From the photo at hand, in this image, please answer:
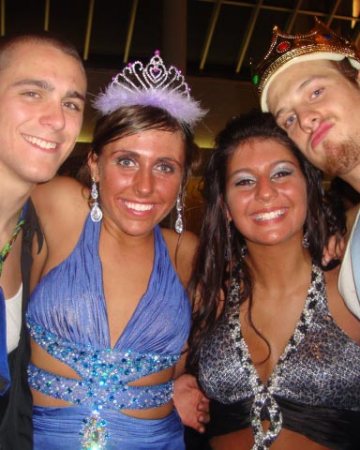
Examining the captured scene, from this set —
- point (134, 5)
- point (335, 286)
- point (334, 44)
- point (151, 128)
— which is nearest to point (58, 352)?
point (151, 128)

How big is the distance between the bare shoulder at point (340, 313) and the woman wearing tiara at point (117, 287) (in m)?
0.79

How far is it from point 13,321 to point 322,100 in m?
1.85

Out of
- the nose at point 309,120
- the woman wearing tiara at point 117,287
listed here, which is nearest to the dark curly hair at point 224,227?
the woman wearing tiara at point 117,287

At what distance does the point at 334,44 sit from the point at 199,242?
52.6 inches

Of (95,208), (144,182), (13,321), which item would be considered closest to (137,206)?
(144,182)

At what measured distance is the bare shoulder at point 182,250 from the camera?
2.65 m

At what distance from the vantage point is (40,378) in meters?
2.17

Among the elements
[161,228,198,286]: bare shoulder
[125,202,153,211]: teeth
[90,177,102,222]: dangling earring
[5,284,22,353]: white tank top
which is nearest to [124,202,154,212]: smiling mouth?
[125,202,153,211]: teeth

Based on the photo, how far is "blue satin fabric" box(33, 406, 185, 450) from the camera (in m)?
2.10

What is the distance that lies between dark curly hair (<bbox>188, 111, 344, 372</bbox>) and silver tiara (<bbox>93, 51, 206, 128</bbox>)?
28 centimetres

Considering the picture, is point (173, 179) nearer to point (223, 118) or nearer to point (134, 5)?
point (223, 118)

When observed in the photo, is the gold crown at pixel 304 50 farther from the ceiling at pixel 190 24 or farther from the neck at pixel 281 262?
the ceiling at pixel 190 24

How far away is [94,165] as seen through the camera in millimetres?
2414

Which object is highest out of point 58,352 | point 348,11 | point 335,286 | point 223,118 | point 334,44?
point 348,11
